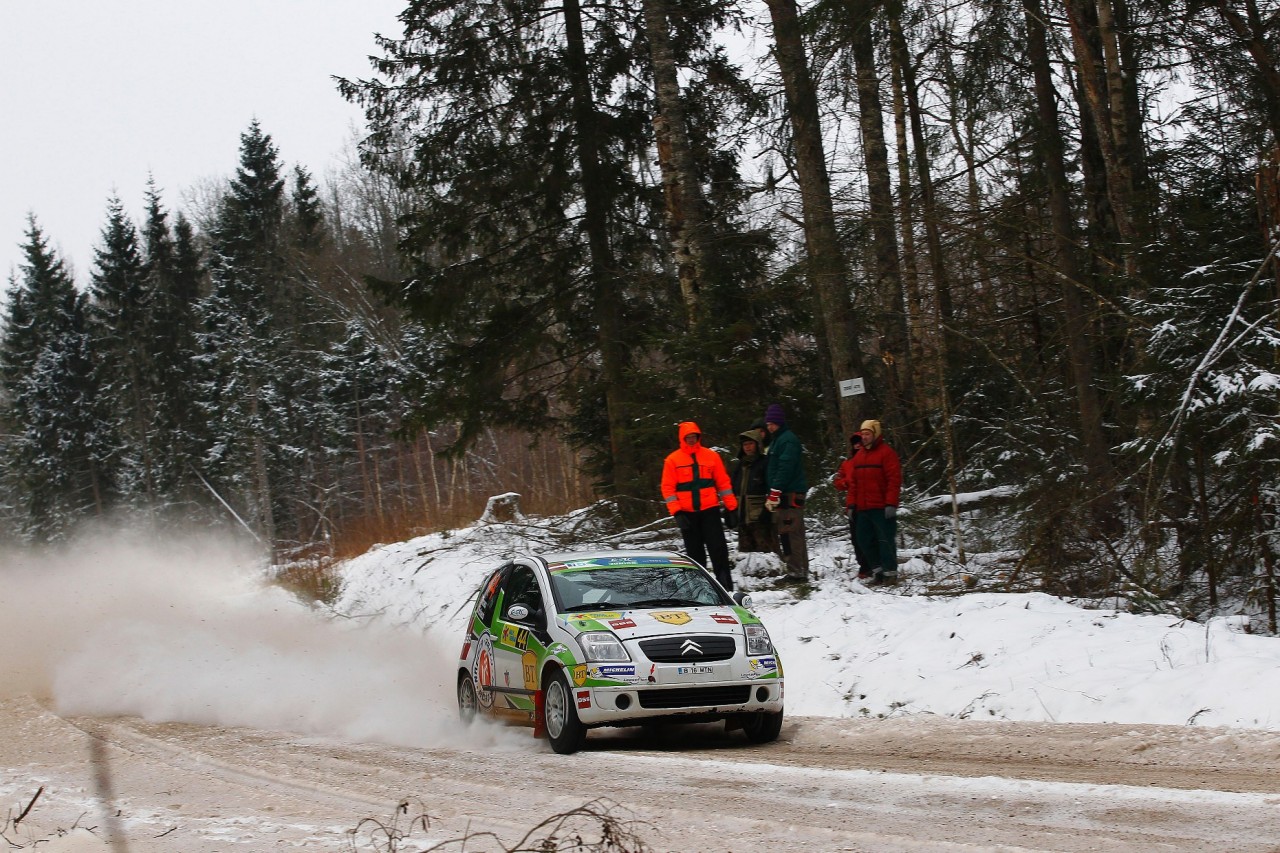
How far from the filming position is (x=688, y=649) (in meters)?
9.46

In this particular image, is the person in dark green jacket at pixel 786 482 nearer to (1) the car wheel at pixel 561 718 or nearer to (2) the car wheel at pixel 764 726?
(2) the car wheel at pixel 764 726

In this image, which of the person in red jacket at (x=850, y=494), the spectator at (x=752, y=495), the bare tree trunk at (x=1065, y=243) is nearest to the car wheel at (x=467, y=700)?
the spectator at (x=752, y=495)

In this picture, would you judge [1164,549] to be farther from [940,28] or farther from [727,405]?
[940,28]

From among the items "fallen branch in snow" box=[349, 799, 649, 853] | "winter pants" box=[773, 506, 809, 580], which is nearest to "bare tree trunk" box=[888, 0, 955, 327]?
"winter pants" box=[773, 506, 809, 580]

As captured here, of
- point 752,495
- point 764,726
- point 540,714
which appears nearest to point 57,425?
point 752,495

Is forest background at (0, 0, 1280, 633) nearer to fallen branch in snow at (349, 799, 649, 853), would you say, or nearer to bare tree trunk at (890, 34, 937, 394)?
bare tree trunk at (890, 34, 937, 394)

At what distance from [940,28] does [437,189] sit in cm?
915

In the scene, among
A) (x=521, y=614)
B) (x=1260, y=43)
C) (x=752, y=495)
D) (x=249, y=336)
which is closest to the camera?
(x=521, y=614)

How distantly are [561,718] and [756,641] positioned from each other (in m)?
1.64

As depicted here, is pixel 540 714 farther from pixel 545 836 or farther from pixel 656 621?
pixel 545 836

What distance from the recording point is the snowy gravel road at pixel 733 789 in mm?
5762

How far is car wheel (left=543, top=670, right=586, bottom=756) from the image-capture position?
9.37 m

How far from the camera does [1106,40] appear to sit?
15.6m

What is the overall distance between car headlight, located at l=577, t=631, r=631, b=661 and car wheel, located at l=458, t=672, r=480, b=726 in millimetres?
2463
